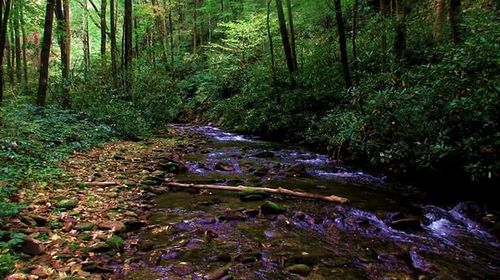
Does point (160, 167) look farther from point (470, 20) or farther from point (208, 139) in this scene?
point (470, 20)

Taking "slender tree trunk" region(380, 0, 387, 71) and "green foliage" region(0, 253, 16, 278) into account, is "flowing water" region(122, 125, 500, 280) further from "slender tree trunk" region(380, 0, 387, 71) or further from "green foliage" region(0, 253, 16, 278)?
"slender tree trunk" region(380, 0, 387, 71)

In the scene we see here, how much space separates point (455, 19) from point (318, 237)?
8.95m

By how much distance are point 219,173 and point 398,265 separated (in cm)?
571

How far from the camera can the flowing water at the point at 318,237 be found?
15.1 feet

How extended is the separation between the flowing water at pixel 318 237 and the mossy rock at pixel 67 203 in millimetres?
1316

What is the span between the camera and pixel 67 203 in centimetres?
602

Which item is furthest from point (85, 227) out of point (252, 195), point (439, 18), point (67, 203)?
point (439, 18)

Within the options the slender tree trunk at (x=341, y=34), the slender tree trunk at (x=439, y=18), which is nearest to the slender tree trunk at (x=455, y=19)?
the slender tree trunk at (x=439, y=18)

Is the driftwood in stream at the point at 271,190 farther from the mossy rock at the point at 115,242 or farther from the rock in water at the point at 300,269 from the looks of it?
the mossy rock at the point at 115,242

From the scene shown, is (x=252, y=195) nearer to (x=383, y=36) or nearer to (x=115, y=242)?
(x=115, y=242)

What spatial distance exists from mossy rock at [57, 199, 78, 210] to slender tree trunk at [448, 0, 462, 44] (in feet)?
32.8

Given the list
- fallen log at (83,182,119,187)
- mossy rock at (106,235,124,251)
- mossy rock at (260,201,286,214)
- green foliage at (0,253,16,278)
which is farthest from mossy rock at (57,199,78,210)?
mossy rock at (260,201,286,214)

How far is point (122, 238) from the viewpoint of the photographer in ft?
17.4

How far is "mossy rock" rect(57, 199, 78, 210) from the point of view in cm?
594
